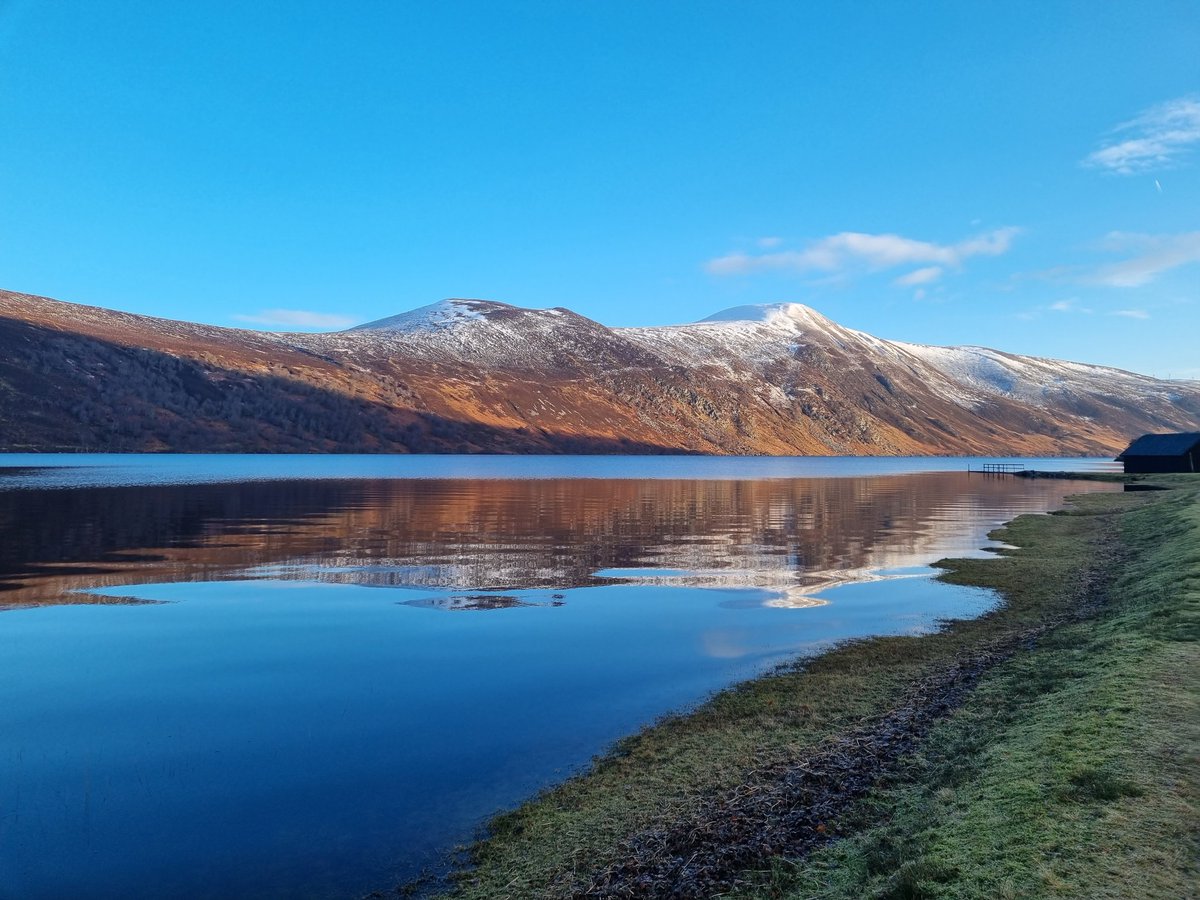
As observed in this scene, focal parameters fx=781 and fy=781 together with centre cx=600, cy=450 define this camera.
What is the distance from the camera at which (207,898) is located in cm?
962

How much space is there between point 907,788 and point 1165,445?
128 metres

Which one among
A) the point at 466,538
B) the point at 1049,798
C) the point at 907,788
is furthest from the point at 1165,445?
the point at 1049,798

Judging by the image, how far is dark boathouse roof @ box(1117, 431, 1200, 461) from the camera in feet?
358

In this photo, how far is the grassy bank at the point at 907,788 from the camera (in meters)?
8.48

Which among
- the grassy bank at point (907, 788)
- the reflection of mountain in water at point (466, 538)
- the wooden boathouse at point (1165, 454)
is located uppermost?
the wooden boathouse at point (1165, 454)

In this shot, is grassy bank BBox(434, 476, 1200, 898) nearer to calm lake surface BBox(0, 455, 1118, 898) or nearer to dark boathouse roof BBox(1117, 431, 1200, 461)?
calm lake surface BBox(0, 455, 1118, 898)

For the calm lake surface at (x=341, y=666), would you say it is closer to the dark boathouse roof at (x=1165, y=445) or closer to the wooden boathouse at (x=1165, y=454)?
the wooden boathouse at (x=1165, y=454)

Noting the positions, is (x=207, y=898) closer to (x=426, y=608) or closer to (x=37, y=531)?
(x=426, y=608)

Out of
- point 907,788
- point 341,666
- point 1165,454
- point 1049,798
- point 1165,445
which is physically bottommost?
point 907,788

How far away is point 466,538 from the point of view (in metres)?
47.3

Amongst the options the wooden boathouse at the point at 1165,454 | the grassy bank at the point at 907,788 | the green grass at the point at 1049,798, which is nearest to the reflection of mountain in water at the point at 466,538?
the grassy bank at the point at 907,788

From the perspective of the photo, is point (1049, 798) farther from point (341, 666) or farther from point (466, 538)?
point (466, 538)

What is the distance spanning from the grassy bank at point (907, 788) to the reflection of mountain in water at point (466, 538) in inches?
508

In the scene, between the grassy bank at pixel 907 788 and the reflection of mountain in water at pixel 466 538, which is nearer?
the grassy bank at pixel 907 788
